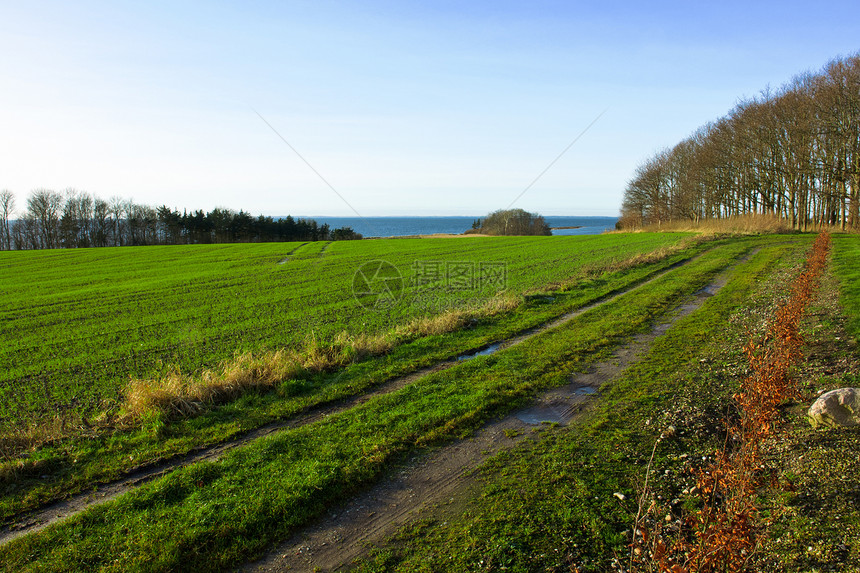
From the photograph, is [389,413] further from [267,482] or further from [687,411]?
[687,411]

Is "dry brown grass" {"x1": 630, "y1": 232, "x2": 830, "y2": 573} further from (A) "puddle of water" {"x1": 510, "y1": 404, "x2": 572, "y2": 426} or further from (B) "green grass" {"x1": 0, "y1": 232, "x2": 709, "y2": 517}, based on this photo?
(B) "green grass" {"x1": 0, "y1": 232, "x2": 709, "y2": 517}

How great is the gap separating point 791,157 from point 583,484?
60383 mm

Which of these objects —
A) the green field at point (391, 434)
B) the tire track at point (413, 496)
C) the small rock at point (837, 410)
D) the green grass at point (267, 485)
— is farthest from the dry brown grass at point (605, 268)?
the small rock at point (837, 410)

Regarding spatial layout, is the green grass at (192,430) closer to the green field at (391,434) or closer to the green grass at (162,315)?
the green field at (391,434)

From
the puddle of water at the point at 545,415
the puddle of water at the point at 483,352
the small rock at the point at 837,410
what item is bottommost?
the puddle of water at the point at 545,415

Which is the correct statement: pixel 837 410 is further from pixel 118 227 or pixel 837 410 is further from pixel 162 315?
pixel 118 227

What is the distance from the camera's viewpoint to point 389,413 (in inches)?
333

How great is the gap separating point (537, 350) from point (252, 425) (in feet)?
23.3

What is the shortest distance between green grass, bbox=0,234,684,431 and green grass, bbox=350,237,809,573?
8.03 meters

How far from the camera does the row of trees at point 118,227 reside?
84562 millimetres

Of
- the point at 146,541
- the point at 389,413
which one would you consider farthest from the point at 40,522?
the point at 389,413

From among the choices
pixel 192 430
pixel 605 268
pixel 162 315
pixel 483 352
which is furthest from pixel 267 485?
pixel 605 268

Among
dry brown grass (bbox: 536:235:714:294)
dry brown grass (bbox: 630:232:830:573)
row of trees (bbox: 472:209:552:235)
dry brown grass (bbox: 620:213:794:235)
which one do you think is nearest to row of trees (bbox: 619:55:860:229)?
dry brown grass (bbox: 620:213:794:235)

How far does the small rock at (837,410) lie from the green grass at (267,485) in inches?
A: 163
